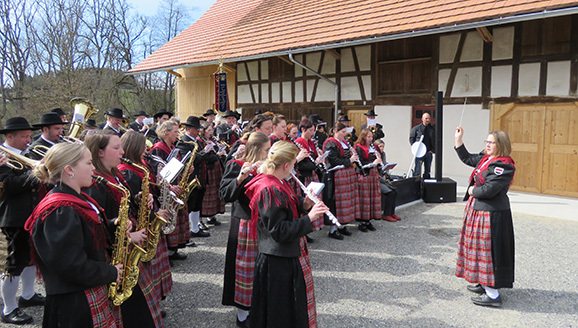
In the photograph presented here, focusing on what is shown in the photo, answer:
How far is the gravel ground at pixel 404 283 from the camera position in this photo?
377cm

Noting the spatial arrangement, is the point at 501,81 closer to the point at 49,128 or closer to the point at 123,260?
the point at 49,128

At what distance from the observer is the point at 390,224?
697 centimetres

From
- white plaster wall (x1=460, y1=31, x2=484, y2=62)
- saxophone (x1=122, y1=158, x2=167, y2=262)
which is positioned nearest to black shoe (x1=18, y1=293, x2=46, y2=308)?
saxophone (x1=122, y1=158, x2=167, y2=262)

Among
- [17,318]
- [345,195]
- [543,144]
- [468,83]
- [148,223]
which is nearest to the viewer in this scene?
[148,223]

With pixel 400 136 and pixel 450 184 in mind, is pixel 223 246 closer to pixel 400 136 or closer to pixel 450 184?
pixel 450 184

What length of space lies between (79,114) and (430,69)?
8720mm

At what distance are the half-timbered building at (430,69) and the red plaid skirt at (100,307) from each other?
6533mm

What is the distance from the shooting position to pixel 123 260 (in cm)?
246

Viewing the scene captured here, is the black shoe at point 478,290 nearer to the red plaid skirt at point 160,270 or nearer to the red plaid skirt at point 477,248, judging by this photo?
the red plaid skirt at point 477,248

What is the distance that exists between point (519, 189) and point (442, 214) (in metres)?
3.10

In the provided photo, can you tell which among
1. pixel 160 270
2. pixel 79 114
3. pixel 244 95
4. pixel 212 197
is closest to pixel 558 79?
pixel 212 197

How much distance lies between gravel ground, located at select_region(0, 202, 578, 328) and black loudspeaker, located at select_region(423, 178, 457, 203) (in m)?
1.78

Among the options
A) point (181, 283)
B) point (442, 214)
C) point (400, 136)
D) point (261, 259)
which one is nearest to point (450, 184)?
point (442, 214)

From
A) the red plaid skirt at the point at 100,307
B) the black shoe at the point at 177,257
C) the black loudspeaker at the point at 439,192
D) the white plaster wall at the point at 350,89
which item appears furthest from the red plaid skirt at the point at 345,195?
the white plaster wall at the point at 350,89
